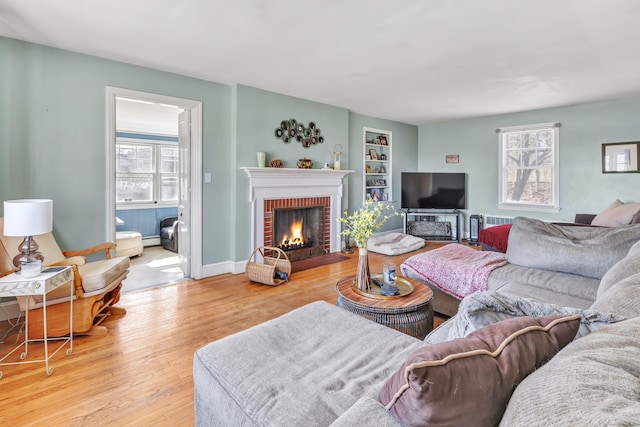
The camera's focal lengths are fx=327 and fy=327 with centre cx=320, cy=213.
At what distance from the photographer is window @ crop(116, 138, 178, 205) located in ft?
20.7

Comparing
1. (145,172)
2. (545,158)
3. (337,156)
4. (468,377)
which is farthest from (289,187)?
(545,158)

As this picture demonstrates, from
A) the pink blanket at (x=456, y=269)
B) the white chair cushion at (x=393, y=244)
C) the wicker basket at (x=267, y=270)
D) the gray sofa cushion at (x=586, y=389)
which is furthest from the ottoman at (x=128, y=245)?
the gray sofa cushion at (x=586, y=389)

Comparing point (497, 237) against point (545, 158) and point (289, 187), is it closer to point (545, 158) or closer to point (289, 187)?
point (545, 158)

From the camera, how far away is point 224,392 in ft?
3.90

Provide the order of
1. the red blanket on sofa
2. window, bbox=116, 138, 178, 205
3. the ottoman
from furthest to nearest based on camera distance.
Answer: window, bbox=116, 138, 178, 205
the ottoman
the red blanket on sofa

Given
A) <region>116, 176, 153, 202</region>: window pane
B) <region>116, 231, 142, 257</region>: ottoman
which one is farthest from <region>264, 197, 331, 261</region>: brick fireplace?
<region>116, 176, 153, 202</region>: window pane

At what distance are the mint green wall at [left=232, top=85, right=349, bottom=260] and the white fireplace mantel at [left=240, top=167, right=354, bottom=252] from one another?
96mm

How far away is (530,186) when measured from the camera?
599cm

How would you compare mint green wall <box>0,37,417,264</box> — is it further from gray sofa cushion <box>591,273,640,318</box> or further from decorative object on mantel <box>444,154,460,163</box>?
decorative object on mantel <box>444,154,460,163</box>

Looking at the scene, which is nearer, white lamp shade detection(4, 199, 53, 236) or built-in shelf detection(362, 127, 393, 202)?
white lamp shade detection(4, 199, 53, 236)

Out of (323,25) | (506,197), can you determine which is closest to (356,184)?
(506,197)

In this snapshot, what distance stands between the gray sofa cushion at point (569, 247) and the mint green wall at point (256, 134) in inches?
122

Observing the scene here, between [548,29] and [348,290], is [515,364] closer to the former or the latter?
[348,290]

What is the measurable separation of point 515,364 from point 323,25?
2.67 m
